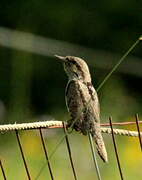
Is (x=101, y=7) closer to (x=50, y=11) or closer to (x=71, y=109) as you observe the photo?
(x=50, y=11)

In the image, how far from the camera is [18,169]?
749 cm

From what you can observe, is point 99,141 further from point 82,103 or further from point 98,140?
point 82,103

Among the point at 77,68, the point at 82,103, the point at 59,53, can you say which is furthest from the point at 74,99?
the point at 59,53

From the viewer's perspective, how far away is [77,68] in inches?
249

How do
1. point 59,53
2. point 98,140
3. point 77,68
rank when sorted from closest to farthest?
1. point 98,140
2. point 77,68
3. point 59,53

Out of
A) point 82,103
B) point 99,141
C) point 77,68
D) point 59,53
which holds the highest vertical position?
point 59,53

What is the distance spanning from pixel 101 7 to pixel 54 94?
1746 mm

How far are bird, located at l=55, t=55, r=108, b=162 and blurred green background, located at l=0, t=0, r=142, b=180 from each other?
2.46 m

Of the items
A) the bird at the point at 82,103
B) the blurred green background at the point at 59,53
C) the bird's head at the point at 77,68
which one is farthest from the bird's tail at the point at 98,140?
the blurred green background at the point at 59,53

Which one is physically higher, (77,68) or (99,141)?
(77,68)

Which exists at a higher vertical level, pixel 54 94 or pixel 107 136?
pixel 54 94

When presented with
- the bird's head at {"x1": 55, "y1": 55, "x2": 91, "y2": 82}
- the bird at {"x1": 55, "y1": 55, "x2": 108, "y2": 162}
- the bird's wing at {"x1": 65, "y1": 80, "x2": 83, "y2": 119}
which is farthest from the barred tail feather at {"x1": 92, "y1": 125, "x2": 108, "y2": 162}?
the bird's head at {"x1": 55, "y1": 55, "x2": 91, "y2": 82}

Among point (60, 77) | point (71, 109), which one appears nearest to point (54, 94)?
point (60, 77)

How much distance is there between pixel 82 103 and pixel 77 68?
609 mm
